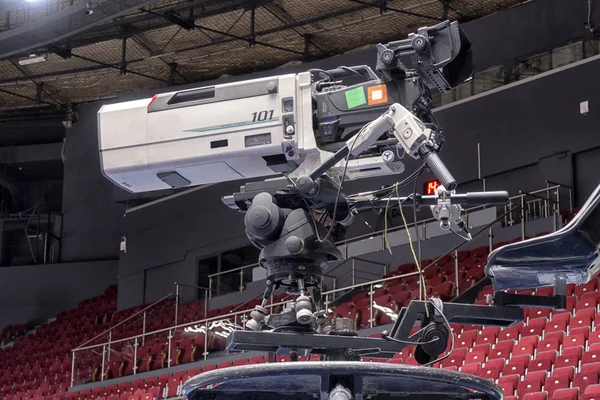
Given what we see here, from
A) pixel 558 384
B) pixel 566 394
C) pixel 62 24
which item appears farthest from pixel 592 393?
pixel 62 24

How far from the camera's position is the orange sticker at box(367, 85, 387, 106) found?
2.55 meters

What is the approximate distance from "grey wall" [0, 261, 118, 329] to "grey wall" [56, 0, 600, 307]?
74.2 inches

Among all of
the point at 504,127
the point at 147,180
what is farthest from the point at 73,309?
the point at 147,180

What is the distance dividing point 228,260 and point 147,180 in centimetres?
1537

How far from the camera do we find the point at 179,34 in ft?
61.0

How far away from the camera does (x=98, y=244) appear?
2188cm

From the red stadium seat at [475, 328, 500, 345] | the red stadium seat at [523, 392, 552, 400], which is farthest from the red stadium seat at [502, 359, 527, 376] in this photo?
the red stadium seat at [475, 328, 500, 345]

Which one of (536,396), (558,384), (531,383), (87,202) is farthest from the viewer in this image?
(87,202)

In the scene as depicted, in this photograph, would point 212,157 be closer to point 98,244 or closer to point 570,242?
point 570,242

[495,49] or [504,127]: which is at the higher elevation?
[495,49]

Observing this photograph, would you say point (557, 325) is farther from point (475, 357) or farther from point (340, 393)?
point (340, 393)

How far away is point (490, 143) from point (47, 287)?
11.1 meters

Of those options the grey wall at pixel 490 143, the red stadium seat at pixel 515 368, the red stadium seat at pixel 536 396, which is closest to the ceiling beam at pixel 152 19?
the grey wall at pixel 490 143

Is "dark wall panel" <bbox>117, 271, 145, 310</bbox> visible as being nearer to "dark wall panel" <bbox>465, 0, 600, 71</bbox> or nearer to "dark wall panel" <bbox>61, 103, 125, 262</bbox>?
"dark wall panel" <bbox>61, 103, 125, 262</bbox>
